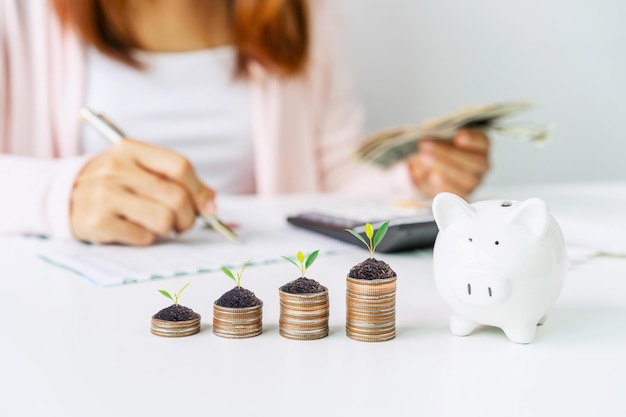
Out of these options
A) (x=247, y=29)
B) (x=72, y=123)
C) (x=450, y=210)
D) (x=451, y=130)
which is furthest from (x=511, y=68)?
(x=450, y=210)

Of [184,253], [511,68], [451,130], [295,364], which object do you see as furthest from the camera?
[511,68]

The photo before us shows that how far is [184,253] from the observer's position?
2.15 feet

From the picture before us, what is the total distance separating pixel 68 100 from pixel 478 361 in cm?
100

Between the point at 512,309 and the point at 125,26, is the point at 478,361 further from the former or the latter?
the point at 125,26

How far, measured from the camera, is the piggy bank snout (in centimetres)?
37

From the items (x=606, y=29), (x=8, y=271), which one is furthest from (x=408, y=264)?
(x=606, y=29)

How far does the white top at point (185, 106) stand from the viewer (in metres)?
1.19

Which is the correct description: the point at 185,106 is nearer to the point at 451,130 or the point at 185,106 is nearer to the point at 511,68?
the point at 451,130

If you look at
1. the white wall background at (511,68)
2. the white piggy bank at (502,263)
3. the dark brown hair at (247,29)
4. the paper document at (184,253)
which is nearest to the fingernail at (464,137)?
the paper document at (184,253)

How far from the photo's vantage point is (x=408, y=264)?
0.61 metres

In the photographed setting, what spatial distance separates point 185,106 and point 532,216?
0.96 meters

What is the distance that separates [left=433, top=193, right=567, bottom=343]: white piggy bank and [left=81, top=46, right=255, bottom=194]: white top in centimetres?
92

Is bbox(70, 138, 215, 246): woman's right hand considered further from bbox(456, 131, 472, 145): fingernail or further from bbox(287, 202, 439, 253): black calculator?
bbox(456, 131, 472, 145): fingernail

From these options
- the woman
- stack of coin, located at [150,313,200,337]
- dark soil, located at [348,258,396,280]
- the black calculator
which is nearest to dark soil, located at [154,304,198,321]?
stack of coin, located at [150,313,200,337]
